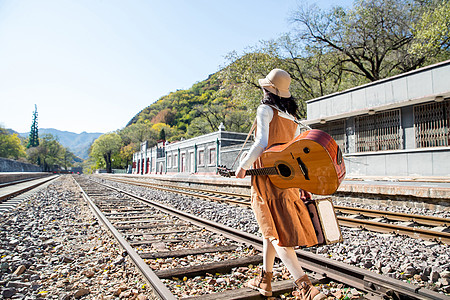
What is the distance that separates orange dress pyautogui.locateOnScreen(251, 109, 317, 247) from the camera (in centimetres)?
Result: 222

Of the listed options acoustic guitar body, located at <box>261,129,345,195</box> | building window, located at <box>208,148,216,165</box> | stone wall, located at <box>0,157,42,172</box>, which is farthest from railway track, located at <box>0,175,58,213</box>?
stone wall, located at <box>0,157,42,172</box>

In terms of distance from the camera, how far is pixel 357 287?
2658 mm

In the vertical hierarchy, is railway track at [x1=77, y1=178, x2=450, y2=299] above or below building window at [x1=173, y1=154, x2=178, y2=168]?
below

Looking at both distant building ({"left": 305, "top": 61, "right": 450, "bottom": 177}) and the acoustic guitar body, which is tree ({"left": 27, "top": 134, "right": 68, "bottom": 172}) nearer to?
distant building ({"left": 305, "top": 61, "right": 450, "bottom": 177})

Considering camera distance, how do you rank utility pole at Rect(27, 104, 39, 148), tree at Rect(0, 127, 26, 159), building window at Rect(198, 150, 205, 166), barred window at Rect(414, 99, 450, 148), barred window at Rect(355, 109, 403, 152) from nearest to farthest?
barred window at Rect(414, 99, 450, 148) → barred window at Rect(355, 109, 403, 152) → building window at Rect(198, 150, 205, 166) → tree at Rect(0, 127, 26, 159) → utility pole at Rect(27, 104, 39, 148)

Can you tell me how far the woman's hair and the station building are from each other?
36.4ft

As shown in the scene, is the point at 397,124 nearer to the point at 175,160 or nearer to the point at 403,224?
the point at 403,224

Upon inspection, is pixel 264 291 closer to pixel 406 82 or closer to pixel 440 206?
pixel 440 206

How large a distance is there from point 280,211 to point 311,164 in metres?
0.45

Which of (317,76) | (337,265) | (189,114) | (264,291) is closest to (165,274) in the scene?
(264,291)

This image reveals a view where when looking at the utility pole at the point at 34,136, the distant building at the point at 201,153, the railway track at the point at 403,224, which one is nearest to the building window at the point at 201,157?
the distant building at the point at 201,153

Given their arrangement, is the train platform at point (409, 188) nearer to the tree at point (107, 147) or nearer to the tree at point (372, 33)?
the tree at point (372, 33)

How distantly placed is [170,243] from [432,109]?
38.4ft

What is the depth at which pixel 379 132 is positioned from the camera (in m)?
13.5
